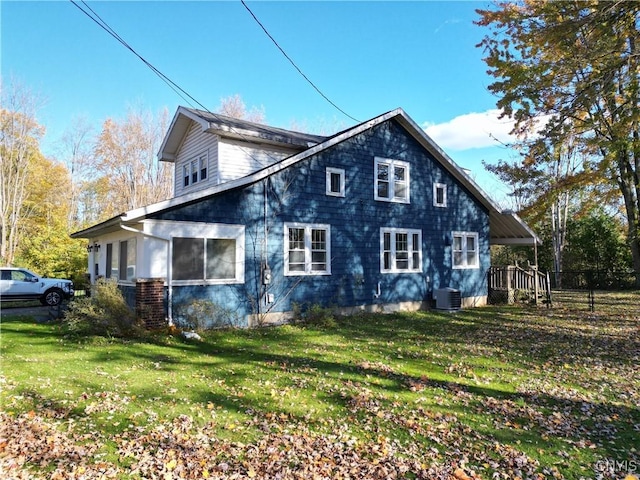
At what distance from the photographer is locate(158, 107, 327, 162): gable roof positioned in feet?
47.6

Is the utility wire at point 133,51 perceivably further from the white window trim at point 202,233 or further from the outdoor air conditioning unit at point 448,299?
the outdoor air conditioning unit at point 448,299

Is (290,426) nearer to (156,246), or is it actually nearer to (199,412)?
(199,412)

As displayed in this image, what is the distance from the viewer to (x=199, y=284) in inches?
456

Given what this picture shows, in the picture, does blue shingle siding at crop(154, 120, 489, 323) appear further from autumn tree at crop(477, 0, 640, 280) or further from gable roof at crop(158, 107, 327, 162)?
autumn tree at crop(477, 0, 640, 280)

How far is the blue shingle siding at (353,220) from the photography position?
12367mm

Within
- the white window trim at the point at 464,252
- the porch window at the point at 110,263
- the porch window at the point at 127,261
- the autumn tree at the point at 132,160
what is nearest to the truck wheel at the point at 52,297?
the porch window at the point at 110,263

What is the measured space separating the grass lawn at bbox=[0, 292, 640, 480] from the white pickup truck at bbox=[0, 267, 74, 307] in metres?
7.24

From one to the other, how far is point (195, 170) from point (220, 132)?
9.22 feet

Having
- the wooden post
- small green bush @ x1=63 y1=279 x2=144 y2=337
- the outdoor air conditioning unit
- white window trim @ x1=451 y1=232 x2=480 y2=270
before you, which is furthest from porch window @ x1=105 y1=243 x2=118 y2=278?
the wooden post

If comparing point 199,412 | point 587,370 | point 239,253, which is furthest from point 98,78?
point 587,370

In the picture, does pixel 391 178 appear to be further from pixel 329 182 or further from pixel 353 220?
pixel 329 182

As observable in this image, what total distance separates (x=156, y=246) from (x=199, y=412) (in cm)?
644

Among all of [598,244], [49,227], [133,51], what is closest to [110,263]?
[133,51]

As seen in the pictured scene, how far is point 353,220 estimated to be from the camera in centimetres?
1495
